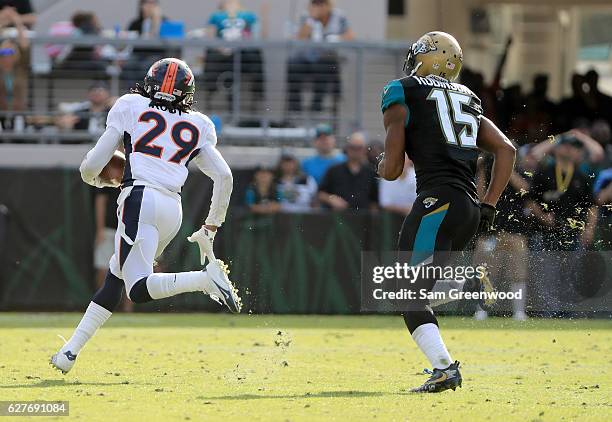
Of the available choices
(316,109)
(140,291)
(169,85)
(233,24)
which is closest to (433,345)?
(140,291)

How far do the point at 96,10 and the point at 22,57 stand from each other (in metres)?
2.32

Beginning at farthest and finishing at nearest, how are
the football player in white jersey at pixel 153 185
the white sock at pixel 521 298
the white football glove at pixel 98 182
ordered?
the white sock at pixel 521 298 < the white football glove at pixel 98 182 < the football player in white jersey at pixel 153 185

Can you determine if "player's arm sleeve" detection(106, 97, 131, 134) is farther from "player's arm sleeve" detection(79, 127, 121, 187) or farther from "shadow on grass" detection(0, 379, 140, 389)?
"shadow on grass" detection(0, 379, 140, 389)

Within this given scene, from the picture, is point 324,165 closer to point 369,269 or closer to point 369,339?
point 369,269

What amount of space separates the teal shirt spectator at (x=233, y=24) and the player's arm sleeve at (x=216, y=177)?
7.87 m

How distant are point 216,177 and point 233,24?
8100 mm

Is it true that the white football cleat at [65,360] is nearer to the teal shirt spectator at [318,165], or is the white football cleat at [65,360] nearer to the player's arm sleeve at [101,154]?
the player's arm sleeve at [101,154]

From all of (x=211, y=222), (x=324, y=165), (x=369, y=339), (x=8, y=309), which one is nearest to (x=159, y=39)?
(x=324, y=165)

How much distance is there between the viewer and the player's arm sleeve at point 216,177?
8.77m

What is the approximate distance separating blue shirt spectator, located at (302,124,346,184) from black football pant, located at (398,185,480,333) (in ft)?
23.1

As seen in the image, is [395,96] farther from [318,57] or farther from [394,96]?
[318,57]

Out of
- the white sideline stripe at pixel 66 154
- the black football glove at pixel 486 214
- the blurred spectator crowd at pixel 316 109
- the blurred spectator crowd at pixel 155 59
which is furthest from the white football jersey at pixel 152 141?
the blurred spectator crowd at pixel 155 59

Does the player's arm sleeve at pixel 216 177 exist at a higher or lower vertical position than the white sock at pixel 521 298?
higher

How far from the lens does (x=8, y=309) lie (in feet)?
49.4
